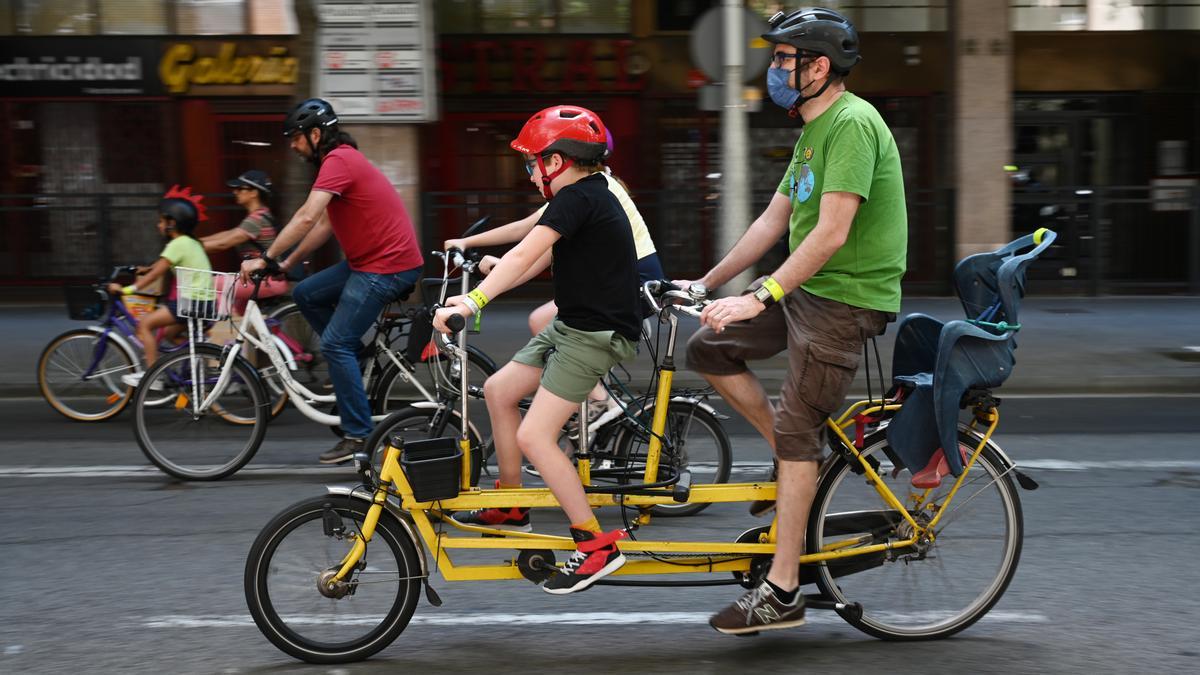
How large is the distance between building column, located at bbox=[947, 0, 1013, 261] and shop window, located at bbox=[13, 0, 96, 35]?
34.0 ft

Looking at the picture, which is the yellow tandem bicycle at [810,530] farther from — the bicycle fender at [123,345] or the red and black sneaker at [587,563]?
the bicycle fender at [123,345]

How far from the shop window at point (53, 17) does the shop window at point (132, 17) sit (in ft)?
0.55

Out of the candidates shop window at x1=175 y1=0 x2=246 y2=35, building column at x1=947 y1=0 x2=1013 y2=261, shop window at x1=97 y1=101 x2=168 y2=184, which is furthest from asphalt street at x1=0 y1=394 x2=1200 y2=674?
shop window at x1=175 y1=0 x2=246 y2=35

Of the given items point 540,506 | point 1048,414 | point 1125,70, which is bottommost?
point 1048,414

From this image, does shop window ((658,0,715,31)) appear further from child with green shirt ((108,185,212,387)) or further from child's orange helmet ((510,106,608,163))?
child's orange helmet ((510,106,608,163))

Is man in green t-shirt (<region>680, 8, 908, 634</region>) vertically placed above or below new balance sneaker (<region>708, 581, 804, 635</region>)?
above

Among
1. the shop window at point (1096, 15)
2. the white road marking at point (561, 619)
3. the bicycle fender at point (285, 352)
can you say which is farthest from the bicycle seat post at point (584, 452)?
the shop window at point (1096, 15)

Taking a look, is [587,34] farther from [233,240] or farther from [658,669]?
[658,669]

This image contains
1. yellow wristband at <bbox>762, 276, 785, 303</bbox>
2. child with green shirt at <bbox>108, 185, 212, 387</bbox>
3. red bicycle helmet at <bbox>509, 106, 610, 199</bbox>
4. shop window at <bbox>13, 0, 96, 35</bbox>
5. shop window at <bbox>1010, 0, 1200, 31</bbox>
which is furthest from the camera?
shop window at <bbox>1010, 0, 1200, 31</bbox>

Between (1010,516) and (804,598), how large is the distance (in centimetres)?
75

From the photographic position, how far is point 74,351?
8.80 metres

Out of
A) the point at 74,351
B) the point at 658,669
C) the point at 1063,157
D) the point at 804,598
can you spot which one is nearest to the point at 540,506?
the point at 658,669

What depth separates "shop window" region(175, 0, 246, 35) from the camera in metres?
15.3

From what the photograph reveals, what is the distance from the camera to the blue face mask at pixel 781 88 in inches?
161
